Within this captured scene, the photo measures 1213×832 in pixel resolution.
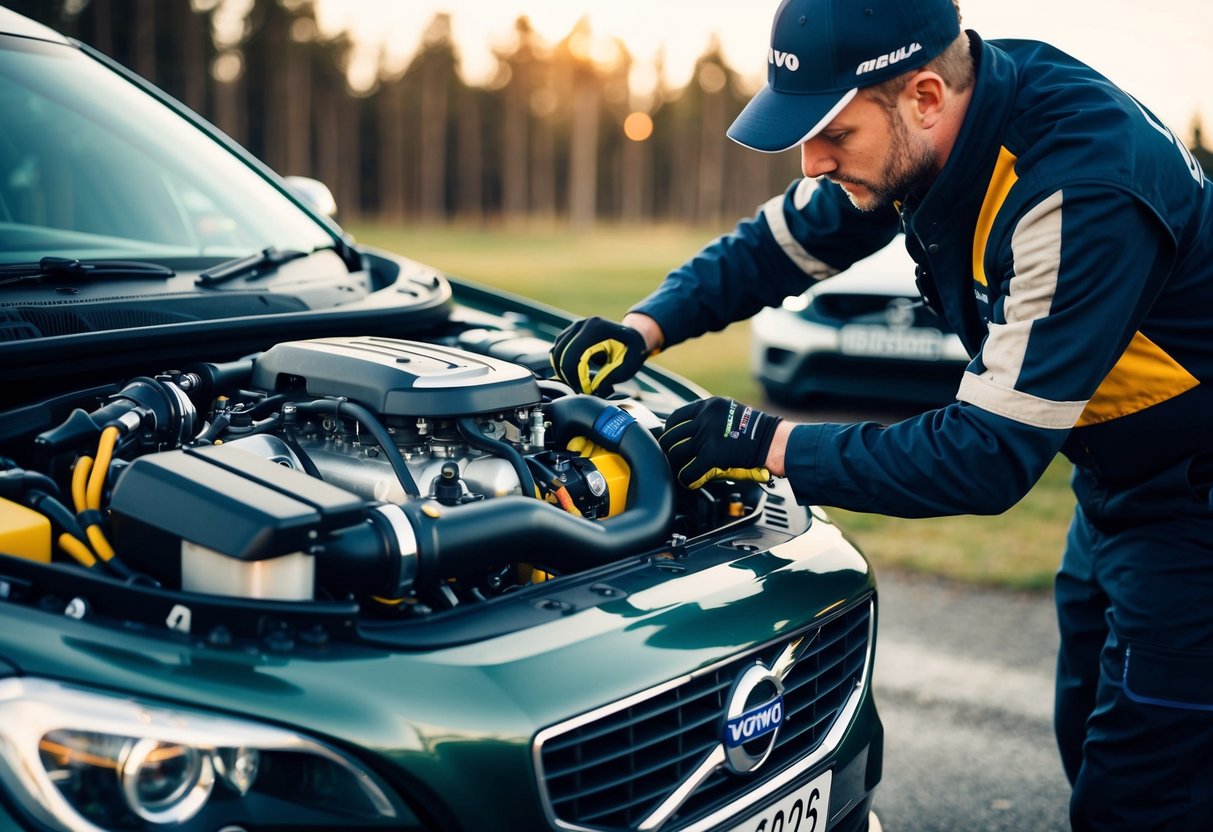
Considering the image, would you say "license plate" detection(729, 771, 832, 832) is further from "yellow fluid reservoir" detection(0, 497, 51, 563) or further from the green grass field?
the green grass field

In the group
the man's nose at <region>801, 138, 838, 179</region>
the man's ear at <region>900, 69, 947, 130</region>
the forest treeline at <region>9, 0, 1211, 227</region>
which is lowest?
the forest treeline at <region>9, 0, 1211, 227</region>

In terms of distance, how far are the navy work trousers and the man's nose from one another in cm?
84

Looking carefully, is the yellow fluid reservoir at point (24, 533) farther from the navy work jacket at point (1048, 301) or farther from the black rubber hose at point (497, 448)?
the navy work jacket at point (1048, 301)

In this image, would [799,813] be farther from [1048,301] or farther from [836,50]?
[836,50]

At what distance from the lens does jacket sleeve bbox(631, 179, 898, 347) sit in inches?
101

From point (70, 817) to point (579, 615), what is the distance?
0.67 meters

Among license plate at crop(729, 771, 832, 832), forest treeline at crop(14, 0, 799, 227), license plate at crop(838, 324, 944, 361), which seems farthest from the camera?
forest treeline at crop(14, 0, 799, 227)

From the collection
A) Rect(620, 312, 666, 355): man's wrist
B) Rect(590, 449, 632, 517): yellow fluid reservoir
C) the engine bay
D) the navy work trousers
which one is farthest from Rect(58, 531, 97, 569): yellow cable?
the navy work trousers

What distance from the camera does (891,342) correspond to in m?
6.07

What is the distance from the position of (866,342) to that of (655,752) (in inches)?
194

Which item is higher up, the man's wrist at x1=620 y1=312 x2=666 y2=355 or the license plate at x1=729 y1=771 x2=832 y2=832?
the man's wrist at x1=620 y1=312 x2=666 y2=355

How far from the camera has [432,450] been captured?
1.82 m

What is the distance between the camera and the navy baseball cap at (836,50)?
6.14 ft

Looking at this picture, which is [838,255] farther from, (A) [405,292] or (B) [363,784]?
(B) [363,784]
